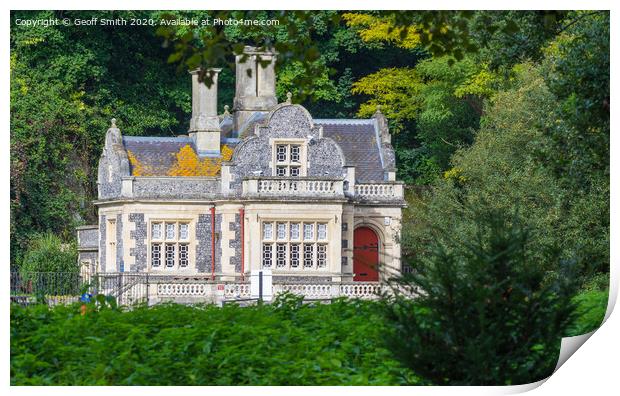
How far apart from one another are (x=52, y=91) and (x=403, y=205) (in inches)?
357

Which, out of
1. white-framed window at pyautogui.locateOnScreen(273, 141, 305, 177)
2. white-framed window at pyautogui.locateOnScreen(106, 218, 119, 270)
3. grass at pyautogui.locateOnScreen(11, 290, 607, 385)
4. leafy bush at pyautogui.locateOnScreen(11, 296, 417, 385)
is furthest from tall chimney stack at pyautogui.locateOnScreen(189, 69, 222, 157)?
leafy bush at pyautogui.locateOnScreen(11, 296, 417, 385)

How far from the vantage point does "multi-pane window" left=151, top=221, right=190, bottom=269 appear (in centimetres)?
2875

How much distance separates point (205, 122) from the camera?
94.9 ft

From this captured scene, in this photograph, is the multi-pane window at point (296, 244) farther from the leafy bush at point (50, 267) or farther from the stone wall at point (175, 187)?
the leafy bush at point (50, 267)

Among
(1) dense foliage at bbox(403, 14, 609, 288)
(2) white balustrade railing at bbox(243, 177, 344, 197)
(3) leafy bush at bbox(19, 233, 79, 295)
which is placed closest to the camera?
(3) leafy bush at bbox(19, 233, 79, 295)

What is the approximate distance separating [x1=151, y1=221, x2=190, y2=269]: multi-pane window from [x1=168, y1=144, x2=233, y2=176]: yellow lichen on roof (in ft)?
3.21

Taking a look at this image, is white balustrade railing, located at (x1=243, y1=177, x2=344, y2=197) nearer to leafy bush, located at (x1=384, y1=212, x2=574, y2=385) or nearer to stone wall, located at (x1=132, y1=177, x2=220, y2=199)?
stone wall, located at (x1=132, y1=177, x2=220, y2=199)

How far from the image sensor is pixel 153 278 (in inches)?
1107

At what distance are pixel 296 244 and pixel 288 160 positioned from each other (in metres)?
1.60

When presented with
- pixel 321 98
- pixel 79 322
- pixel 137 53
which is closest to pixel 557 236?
pixel 321 98

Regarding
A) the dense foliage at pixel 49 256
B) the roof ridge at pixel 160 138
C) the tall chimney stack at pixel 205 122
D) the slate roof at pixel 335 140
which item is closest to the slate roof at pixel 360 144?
the slate roof at pixel 335 140

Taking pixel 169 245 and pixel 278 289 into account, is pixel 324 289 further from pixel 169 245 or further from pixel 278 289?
pixel 169 245

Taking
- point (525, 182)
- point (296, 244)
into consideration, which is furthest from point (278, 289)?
point (525, 182)
